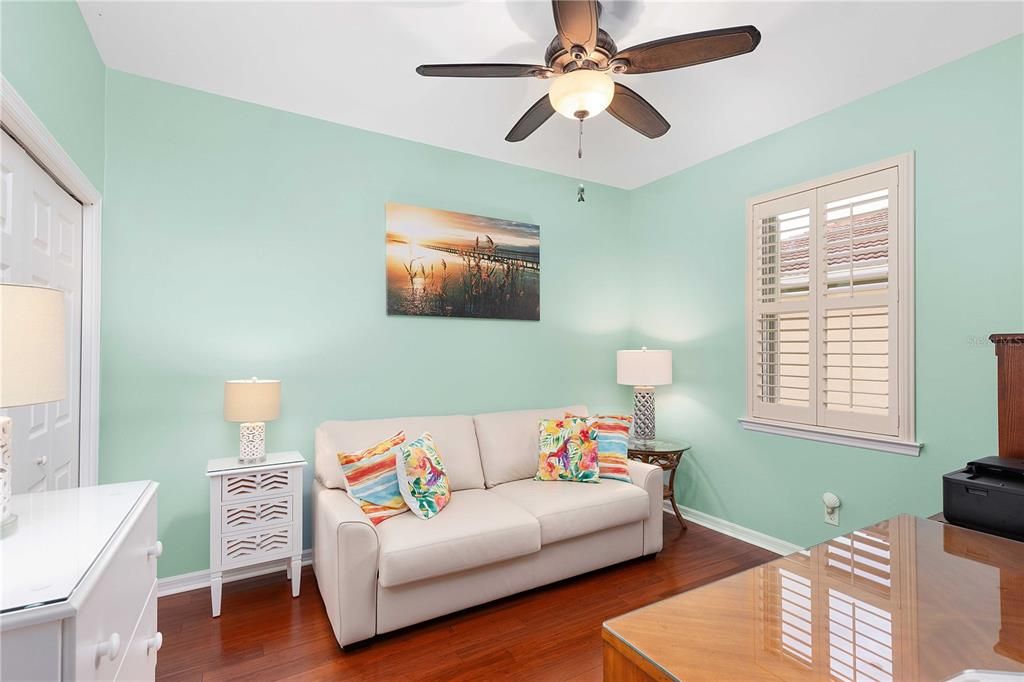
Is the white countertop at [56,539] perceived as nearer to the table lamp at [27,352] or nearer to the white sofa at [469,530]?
the table lamp at [27,352]

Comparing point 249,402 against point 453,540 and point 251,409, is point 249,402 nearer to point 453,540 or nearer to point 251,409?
point 251,409

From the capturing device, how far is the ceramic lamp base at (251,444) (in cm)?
257

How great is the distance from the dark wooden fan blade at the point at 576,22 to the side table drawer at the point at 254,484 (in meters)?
2.37

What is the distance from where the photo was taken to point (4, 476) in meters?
1.11

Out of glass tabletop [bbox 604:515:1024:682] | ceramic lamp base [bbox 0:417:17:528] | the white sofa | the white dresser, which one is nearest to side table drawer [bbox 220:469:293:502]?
the white sofa

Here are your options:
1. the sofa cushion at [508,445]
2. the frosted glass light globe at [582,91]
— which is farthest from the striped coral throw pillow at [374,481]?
the frosted glass light globe at [582,91]

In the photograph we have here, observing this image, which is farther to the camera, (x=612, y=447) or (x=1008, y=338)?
(x=612, y=447)

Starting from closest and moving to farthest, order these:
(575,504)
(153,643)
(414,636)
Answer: (153,643)
(414,636)
(575,504)

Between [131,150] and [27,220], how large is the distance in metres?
1.00

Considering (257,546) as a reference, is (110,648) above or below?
above

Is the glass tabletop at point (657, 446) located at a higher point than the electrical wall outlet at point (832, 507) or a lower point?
higher

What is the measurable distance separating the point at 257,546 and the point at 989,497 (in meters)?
3.02

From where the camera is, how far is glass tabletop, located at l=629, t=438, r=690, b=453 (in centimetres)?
343

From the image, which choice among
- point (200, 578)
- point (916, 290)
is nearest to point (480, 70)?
point (916, 290)
